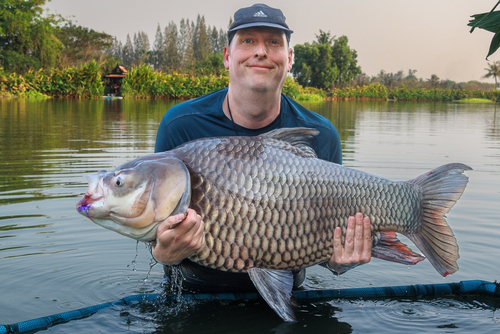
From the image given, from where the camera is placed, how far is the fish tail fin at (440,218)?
9.01 feet

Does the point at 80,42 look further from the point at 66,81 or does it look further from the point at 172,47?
the point at 66,81

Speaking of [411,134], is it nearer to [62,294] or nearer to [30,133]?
[30,133]

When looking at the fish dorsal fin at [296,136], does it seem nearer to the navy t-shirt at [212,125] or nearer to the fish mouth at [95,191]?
the navy t-shirt at [212,125]

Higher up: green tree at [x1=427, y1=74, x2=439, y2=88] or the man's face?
green tree at [x1=427, y1=74, x2=439, y2=88]

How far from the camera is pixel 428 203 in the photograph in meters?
2.77

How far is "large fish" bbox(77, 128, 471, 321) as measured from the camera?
2.27m

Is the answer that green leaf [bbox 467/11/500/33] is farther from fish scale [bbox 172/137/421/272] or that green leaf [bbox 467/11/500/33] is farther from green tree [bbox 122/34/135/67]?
green tree [bbox 122/34/135/67]

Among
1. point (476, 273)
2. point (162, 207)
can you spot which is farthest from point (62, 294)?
point (476, 273)

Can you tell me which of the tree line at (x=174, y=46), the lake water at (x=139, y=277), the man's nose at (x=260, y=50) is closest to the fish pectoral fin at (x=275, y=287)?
the lake water at (x=139, y=277)

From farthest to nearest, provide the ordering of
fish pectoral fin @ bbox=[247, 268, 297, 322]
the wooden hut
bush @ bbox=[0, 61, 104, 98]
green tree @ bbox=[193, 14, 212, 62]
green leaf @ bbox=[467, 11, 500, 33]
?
green tree @ bbox=[193, 14, 212, 62]
the wooden hut
bush @ bbox=[0, 61, 104, 98]
fish pectoral fin @ bbox=[247, 268, 297, 322]
green leaf @ bbox=[467, 11, 500, 33]

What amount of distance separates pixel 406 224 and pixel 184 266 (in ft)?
4.82

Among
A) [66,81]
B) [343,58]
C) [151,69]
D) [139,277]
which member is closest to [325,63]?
[343,58]

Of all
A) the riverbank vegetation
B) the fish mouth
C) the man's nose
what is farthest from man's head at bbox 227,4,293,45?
the riverbank vegetation

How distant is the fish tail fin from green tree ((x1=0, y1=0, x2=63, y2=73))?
48453 millimetres
